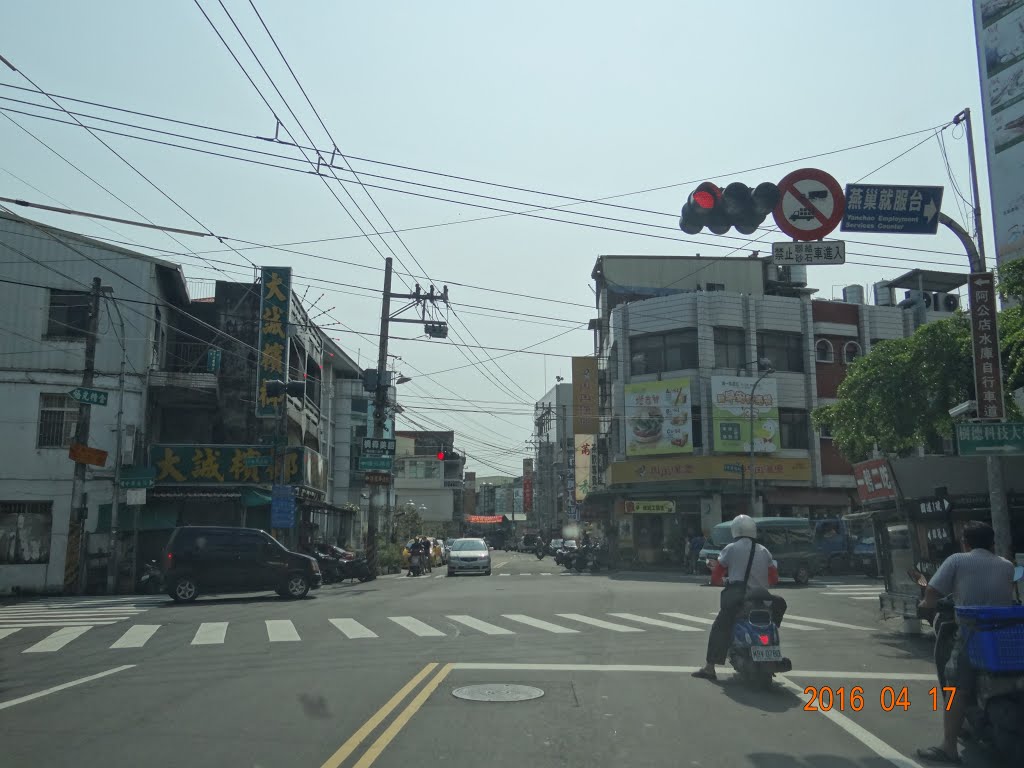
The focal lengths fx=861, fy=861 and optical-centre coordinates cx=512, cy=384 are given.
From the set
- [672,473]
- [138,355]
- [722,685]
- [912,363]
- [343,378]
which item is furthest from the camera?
[343,378]

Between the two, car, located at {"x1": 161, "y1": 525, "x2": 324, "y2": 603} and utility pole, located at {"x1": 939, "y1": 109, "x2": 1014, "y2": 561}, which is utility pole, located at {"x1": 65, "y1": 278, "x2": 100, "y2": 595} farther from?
utility pole, located at {"x1": 939, "y1": 109, "x2": 1014, "y2": 561}

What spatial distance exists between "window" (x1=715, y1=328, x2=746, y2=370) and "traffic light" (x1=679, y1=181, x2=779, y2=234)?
3494 cm

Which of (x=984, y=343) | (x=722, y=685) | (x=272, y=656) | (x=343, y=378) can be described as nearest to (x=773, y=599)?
(x=722, y=685)

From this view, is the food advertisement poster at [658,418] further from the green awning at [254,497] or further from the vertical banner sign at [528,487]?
the vertical banner sign at [528,487]

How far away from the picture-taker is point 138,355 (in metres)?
29.4

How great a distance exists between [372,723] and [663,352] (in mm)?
38509

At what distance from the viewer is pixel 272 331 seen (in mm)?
31547

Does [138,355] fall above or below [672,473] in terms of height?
above

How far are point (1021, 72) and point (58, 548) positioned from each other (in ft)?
107

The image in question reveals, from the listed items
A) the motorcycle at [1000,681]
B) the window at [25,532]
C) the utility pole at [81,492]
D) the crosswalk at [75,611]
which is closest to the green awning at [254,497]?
the utility pole at [81,492]

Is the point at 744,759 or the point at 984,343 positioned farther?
the point at 984,343

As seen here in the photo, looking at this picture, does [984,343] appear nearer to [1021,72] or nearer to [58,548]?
[1021,72]

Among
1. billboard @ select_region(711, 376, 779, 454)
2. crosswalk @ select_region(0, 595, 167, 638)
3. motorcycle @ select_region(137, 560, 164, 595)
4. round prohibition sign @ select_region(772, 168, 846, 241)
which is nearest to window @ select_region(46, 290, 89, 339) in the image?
motorcycle @ select_region(137, 560, 164, 595)

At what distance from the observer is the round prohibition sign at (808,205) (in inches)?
398
